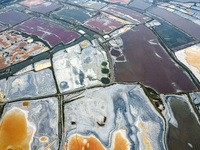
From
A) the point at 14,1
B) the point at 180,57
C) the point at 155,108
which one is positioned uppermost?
the point at 14,1

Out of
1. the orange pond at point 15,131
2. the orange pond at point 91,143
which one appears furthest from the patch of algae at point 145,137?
the orange pond at point 15,131

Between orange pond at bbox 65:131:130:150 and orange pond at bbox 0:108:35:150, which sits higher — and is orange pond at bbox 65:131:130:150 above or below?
below

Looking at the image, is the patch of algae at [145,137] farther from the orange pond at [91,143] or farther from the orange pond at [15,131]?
the orange pond at [15,131]

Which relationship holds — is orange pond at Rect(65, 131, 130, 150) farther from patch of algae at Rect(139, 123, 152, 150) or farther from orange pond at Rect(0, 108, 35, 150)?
orange pond at Rect(0, 108, 35, 150)

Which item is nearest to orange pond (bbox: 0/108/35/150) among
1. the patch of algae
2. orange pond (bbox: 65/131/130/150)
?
orange pond (bbox: 65/131/130/150)

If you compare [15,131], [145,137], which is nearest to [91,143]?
[145,137]

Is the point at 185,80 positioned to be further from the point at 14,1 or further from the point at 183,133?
the point at 14,1

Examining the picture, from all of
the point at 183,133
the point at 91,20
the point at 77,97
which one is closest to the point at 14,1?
the point at 91,20
